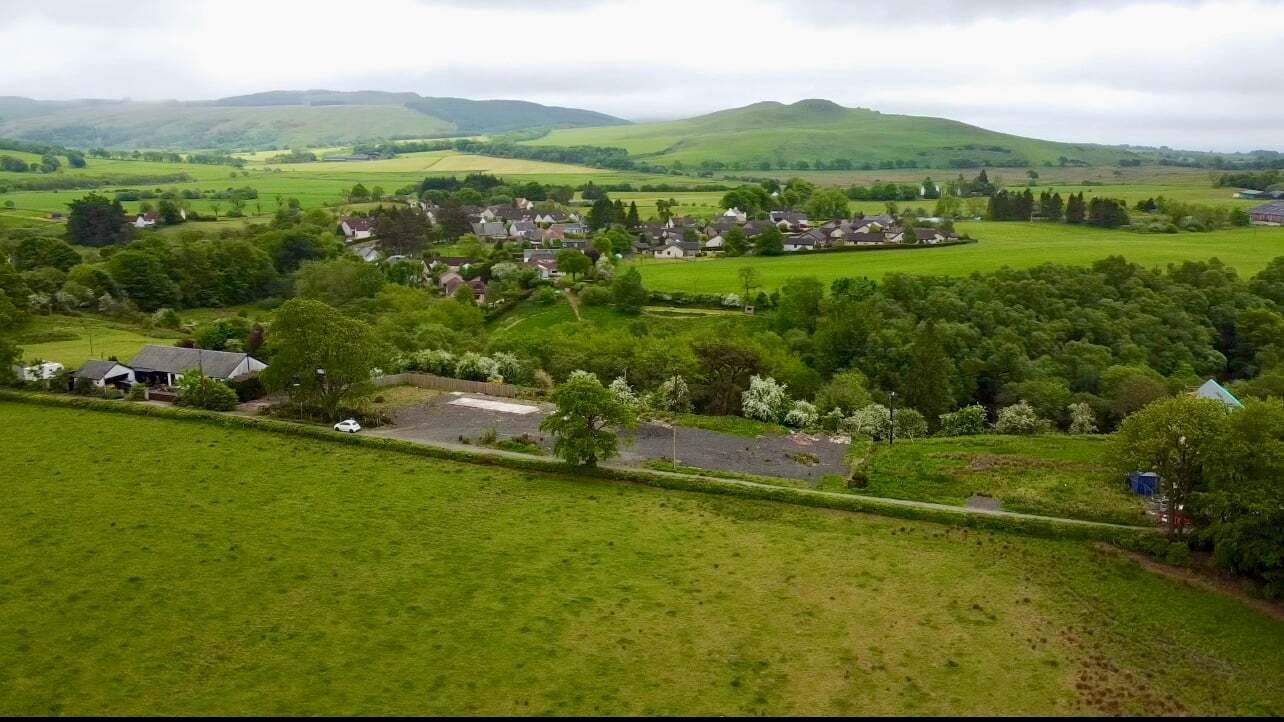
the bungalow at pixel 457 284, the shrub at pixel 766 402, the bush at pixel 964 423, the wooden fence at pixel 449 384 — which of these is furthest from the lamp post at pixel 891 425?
the bungalow at pixel 457 284

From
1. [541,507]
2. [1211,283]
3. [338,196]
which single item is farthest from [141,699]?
[338,196]

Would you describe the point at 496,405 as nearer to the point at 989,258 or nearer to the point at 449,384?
the point at 449,384

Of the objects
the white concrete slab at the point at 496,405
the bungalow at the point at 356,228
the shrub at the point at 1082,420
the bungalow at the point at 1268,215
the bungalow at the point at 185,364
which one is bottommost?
the shrub at the point at 1082,420

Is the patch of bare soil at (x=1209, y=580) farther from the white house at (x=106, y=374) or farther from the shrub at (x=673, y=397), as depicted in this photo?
the white house at (x=106, y=374)

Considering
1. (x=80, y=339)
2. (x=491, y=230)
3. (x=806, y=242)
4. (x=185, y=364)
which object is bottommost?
Answer: (x=80, y=339)

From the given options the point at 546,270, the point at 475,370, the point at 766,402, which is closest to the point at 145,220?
the point at 546,270

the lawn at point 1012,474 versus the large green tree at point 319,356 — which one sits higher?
the large green tree at point 319,356

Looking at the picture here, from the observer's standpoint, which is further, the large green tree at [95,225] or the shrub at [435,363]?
the large green tree at [95,225]
